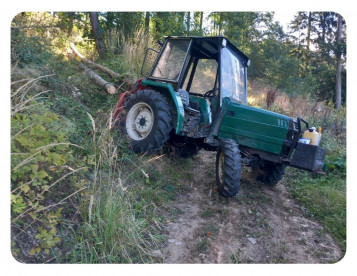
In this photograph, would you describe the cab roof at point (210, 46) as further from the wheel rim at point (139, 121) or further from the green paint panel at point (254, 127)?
the wheel rim at point (139, 121)

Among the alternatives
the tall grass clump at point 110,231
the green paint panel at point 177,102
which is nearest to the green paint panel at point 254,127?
the green paint panel at point 177,102

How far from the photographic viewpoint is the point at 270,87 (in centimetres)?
819

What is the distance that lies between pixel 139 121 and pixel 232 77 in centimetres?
167

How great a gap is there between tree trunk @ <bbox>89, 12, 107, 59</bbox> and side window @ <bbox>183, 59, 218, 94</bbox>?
3593 millimetres

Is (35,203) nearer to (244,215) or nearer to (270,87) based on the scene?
(244,215)

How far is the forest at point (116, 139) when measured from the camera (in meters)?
2.44

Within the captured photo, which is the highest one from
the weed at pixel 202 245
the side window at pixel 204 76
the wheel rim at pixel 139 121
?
the side window at pixel 204 76

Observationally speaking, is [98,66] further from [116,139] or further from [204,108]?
[204,108]

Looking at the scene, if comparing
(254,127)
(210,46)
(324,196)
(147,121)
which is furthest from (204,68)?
(324,196)

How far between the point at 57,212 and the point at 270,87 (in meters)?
7.15

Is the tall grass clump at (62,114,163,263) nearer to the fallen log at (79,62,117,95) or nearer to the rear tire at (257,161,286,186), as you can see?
the rear tire at (257,161,286,186)

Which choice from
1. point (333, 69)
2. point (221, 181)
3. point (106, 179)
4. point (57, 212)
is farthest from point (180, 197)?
point (333, 69)

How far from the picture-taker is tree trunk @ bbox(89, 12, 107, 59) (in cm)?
727

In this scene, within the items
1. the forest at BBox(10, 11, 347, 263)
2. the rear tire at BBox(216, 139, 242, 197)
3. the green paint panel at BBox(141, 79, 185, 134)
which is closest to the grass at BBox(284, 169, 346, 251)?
the forest at BBox(10, 11, 347, 263)
